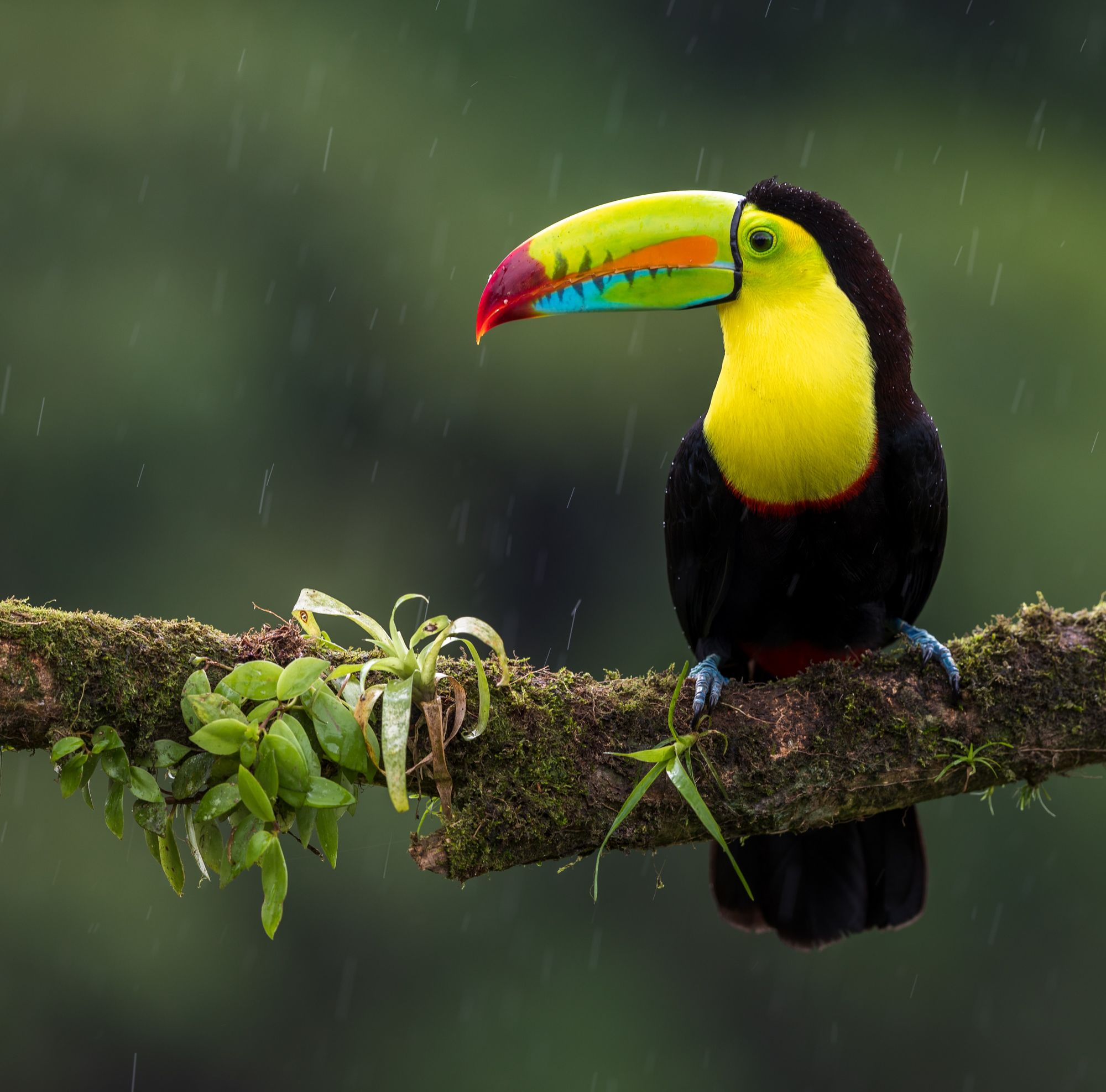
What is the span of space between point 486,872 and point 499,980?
6.87 metres

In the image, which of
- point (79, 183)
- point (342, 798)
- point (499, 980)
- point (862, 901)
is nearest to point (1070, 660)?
point (862, 901)

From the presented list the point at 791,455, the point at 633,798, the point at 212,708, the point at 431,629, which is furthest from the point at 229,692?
the point at 791,455

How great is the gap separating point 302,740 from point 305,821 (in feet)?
0.47

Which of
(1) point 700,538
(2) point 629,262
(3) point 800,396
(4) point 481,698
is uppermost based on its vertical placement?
(2) point 629,262

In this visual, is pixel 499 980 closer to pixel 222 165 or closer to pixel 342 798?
pixel 222 165

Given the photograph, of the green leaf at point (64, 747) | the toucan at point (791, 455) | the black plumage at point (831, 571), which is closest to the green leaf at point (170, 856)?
the green leaf at point (64, 747)

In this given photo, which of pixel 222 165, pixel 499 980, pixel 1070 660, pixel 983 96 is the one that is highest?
pixel 983 96

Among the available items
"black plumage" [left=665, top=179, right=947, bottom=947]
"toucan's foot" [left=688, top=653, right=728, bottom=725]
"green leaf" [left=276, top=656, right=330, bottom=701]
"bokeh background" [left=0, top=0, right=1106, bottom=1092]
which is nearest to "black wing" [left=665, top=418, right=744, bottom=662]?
"black plumage" [left=665, top=179, right=947, bottom=947]

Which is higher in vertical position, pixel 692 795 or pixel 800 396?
pixel 800 396

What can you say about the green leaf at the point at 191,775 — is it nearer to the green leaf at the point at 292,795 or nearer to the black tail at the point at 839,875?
the green leaf at the point at 292,795

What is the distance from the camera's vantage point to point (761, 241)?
8.84 ft

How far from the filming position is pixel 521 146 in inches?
366

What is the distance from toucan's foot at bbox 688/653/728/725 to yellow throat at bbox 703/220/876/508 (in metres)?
0.38

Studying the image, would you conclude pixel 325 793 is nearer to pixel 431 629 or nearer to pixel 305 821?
pixel 305 821
